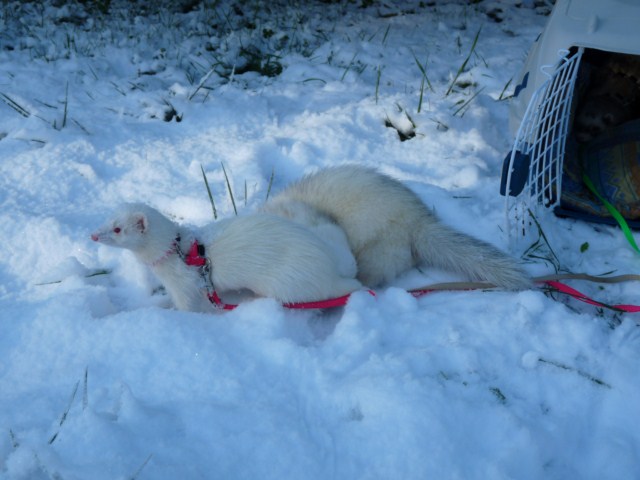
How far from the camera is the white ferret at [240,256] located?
6.24 feet

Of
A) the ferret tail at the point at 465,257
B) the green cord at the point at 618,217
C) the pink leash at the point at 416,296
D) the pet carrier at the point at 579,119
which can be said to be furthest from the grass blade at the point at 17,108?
the green cord at the point at 618,217

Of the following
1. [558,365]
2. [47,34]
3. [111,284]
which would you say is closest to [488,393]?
[558,365]

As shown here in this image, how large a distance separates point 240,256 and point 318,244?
0.27 metres

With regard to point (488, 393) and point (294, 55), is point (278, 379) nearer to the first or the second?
point (488, 393)

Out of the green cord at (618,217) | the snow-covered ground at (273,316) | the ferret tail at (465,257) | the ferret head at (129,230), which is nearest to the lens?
the snow-covered ground at (273,316)

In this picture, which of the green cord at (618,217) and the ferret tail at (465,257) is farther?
the green cord at (618,217)

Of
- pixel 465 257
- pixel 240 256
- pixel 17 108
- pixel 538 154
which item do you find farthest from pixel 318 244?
pixel 17 108

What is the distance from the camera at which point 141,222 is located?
1914 millimetres

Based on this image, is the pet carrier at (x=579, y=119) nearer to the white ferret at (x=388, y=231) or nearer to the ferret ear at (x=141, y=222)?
the white ferret at (x=388, y=231)

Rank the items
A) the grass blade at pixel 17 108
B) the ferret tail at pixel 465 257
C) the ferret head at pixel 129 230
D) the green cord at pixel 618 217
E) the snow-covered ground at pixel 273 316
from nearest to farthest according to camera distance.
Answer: the snow-covered ground at pixel 273 316
the ferret head at pixel 129 230
the ferret tail at pixel 465 257
the green cord at pixel 618 217
the grass blade at pixel 17 108

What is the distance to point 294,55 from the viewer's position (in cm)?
407

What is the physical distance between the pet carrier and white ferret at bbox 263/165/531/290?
274 mm

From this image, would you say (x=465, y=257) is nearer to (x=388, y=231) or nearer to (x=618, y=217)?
(x=388, y=231)

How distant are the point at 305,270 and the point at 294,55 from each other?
8.57ft
